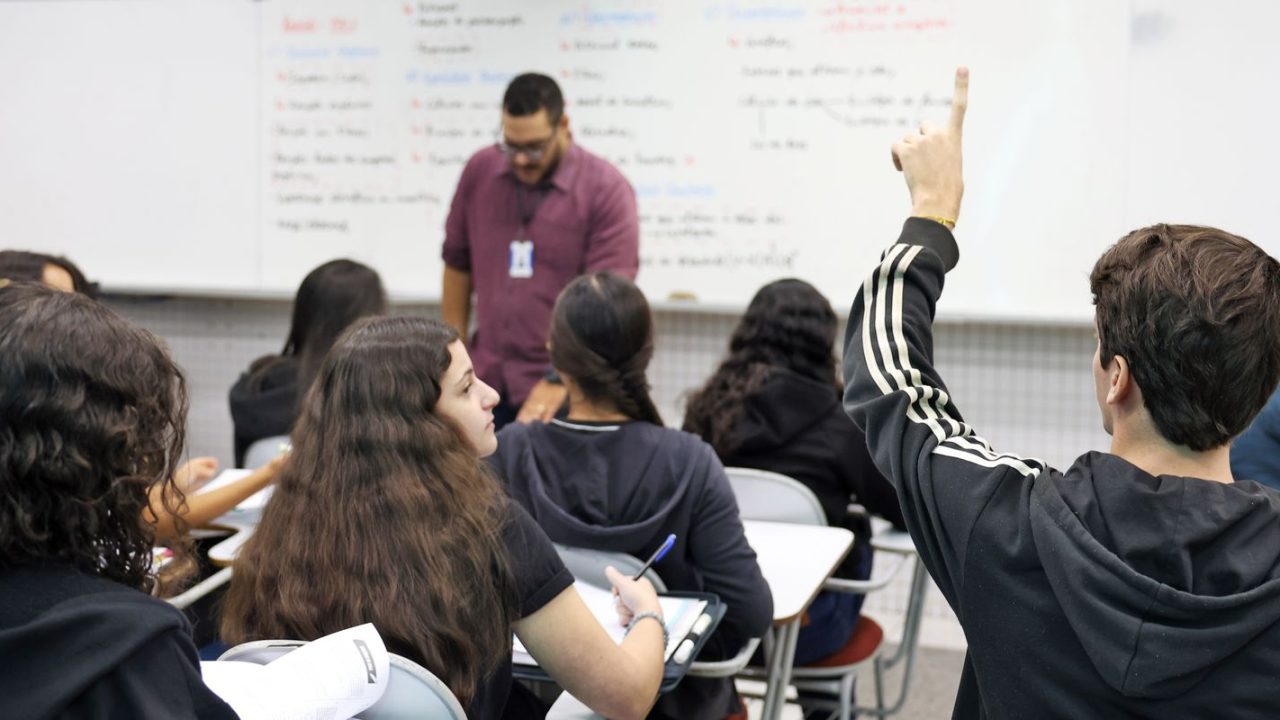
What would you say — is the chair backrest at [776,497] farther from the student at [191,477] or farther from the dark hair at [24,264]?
the dark hair at [24,264]

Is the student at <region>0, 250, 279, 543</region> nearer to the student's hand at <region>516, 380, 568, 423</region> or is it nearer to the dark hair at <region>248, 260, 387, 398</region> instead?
the dark hair at <region>248, 260, 387, 398</region>

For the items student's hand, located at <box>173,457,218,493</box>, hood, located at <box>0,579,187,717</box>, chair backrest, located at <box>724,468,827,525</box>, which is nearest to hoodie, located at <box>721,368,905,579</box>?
chair backrest, located at <box>724,468,827,525</box>

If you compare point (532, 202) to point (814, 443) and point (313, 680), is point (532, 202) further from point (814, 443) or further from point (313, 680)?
point (313, 680)

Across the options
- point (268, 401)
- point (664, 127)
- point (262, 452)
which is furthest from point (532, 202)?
point (262, 452)

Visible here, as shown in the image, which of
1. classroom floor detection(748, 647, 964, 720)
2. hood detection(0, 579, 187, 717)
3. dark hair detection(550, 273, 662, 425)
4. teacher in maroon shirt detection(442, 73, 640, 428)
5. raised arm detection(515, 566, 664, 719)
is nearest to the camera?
hood detection(0, 579, 187, 717)

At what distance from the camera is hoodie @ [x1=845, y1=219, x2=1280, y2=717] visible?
110 centimetres

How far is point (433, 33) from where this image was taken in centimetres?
418

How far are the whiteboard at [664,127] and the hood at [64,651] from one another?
309 centimetres

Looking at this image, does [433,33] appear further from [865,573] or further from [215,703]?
[215,703]

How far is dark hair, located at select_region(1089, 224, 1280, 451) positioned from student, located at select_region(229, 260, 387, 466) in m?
2.12

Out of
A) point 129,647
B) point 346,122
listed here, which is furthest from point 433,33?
point 129,647

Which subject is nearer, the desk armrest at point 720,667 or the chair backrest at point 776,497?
the desk armrest at point 720,667

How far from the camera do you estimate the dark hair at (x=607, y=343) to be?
218 centimetres

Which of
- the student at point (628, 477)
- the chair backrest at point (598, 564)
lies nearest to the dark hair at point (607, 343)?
the student at point (628, 477)
